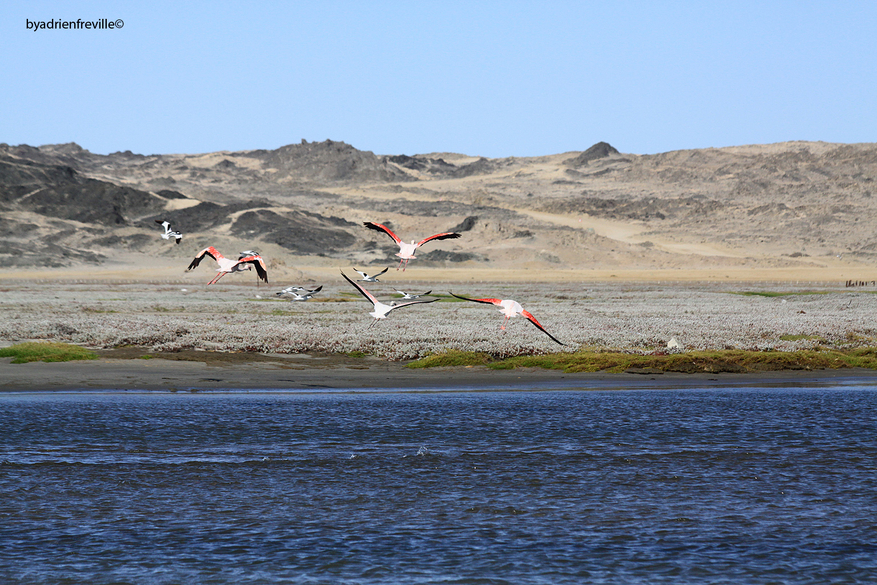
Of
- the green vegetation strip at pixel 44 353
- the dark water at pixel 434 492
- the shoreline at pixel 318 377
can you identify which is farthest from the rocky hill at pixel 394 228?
the dark water at pixel 434 492

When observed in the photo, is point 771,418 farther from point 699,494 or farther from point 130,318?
point 130,318

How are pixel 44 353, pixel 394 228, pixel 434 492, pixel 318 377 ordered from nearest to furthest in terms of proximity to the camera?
1. pixel 434 492
2. pixel 318 377
3. pixel 44 353
4. pixel 394 228

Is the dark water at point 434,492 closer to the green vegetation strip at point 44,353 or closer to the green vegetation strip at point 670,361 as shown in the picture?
the green vegetation strip at point 44,353

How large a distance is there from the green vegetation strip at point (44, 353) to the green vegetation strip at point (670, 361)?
412 inches

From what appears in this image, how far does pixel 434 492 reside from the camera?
551 inches

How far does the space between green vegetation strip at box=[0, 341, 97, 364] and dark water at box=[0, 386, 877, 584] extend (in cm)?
620

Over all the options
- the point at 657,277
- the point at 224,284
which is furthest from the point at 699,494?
Result: the point at 657,277

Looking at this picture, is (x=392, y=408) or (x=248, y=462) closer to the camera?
(x=248, y=462)

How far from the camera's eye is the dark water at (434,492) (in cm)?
1070

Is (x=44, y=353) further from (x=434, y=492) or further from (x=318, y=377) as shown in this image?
(x=434, y=492)

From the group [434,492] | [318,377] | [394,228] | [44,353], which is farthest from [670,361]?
[394,228]

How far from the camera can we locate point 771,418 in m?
20.2

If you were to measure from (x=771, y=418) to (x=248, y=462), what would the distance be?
11.6 metres

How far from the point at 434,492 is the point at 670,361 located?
54.9 ft
